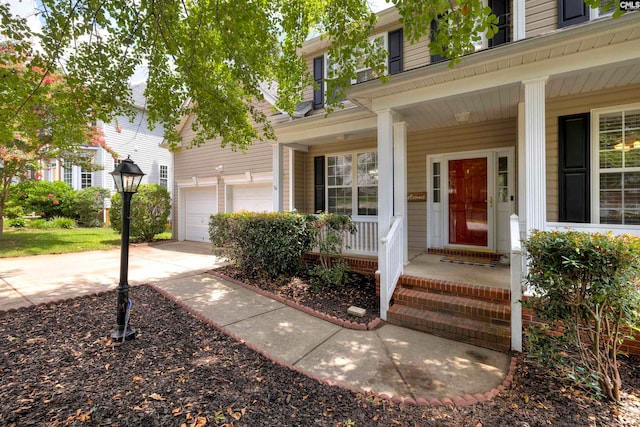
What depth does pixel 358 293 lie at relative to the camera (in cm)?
488

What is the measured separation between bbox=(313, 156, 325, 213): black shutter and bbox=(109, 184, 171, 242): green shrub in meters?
6.66

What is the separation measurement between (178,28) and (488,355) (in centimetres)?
648

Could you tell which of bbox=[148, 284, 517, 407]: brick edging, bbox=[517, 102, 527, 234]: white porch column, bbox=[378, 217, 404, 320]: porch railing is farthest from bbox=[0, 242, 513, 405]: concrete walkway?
bbox=[517, 102, 527, 234]: white porch column

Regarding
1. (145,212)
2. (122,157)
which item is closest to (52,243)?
(145,212)

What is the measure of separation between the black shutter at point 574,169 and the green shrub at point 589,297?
2537mm

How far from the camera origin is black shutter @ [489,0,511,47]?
5.32 meters

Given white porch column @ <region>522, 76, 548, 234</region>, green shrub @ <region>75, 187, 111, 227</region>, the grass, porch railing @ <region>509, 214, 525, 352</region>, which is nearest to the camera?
porch railing @ <region>509, 214, 525, 352</region>

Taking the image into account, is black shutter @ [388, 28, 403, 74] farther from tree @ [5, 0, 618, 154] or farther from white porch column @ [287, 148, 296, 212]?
white porch column @ [287, 148, 296, 212]

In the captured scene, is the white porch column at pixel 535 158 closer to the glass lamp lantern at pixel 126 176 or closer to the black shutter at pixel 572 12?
the black shutter at pixel 572 12

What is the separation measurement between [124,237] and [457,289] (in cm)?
422

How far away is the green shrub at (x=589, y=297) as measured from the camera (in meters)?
2.26

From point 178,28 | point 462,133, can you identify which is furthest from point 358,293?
point 178,28

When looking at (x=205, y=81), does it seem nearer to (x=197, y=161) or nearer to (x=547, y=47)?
(x=547, y=47)

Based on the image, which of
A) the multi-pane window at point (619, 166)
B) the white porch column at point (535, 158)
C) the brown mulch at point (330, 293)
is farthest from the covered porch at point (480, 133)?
the brown mulch at point (330, 293)
